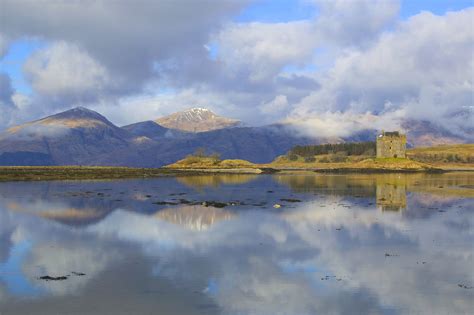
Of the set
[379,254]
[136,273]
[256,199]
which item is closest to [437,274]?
[379,254]

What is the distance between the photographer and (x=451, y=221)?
47.3m

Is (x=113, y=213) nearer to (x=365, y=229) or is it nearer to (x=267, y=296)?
(x=365, y=229)

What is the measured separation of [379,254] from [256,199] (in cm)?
4007

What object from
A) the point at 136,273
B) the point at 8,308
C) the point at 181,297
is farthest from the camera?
the point at 136,273

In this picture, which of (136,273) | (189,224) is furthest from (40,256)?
(189,224)

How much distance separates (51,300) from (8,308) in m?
1.76

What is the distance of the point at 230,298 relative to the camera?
2267 centimetres

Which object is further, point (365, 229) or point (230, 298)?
point (365, 229)

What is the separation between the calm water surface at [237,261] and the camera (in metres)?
21.9

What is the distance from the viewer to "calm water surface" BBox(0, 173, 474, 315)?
2186cm

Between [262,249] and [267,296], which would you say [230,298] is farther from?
[262,249]

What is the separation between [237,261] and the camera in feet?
98.7

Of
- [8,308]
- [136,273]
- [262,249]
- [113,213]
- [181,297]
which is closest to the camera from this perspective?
[8,308]

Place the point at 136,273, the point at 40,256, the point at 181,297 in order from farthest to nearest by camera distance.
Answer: the point at 40,256
the point at 136,273
the point at 181,297
